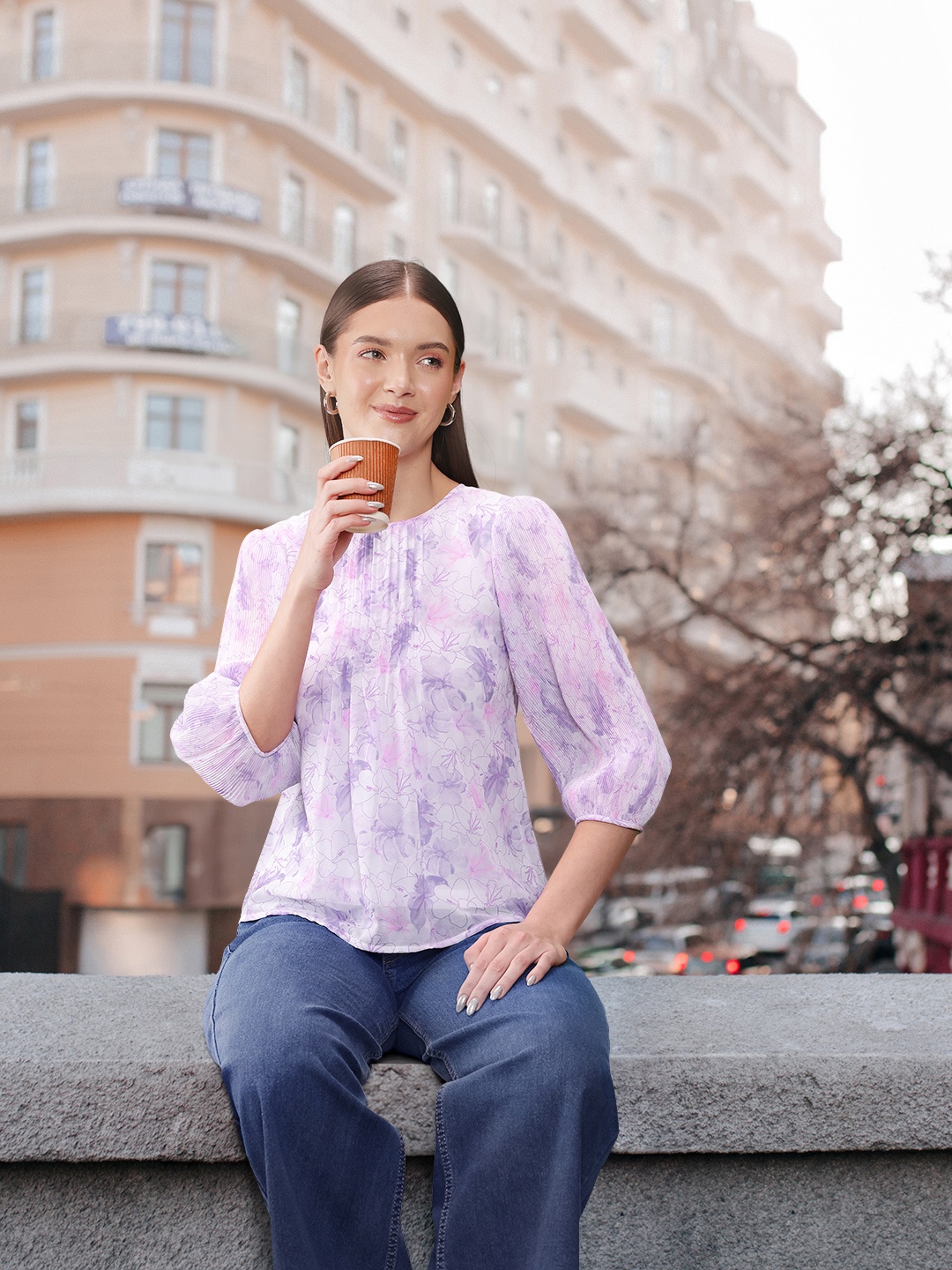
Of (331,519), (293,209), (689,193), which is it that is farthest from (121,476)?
(689,193)

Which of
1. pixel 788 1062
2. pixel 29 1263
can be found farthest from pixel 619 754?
pixel 29 1263

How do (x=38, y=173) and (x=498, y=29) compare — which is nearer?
(x=38, y=173)

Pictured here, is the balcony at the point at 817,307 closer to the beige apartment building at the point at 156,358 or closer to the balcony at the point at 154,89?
the beige apartment building at the point at 156,358

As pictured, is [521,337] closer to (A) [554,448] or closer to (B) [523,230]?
(B) [523,230]

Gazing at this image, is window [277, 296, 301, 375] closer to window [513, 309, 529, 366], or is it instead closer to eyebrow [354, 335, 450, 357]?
window [513, 309, 529, 366]

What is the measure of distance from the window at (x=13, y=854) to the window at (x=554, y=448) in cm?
1807

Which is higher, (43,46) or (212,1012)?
(43,46)

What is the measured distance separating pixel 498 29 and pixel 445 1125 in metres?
37.6

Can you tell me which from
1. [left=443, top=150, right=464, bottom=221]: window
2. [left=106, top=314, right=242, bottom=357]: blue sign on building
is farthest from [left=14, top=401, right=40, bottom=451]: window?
[left=443, top=150, right=464, bottom=221]: window

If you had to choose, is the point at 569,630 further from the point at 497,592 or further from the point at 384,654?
the point at 384,654

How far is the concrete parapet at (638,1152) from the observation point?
1996 millimetres

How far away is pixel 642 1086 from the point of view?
2.08 meters

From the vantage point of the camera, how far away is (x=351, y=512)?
77.8 inches

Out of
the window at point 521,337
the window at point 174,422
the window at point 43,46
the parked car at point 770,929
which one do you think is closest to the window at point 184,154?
the window at point 43,46
